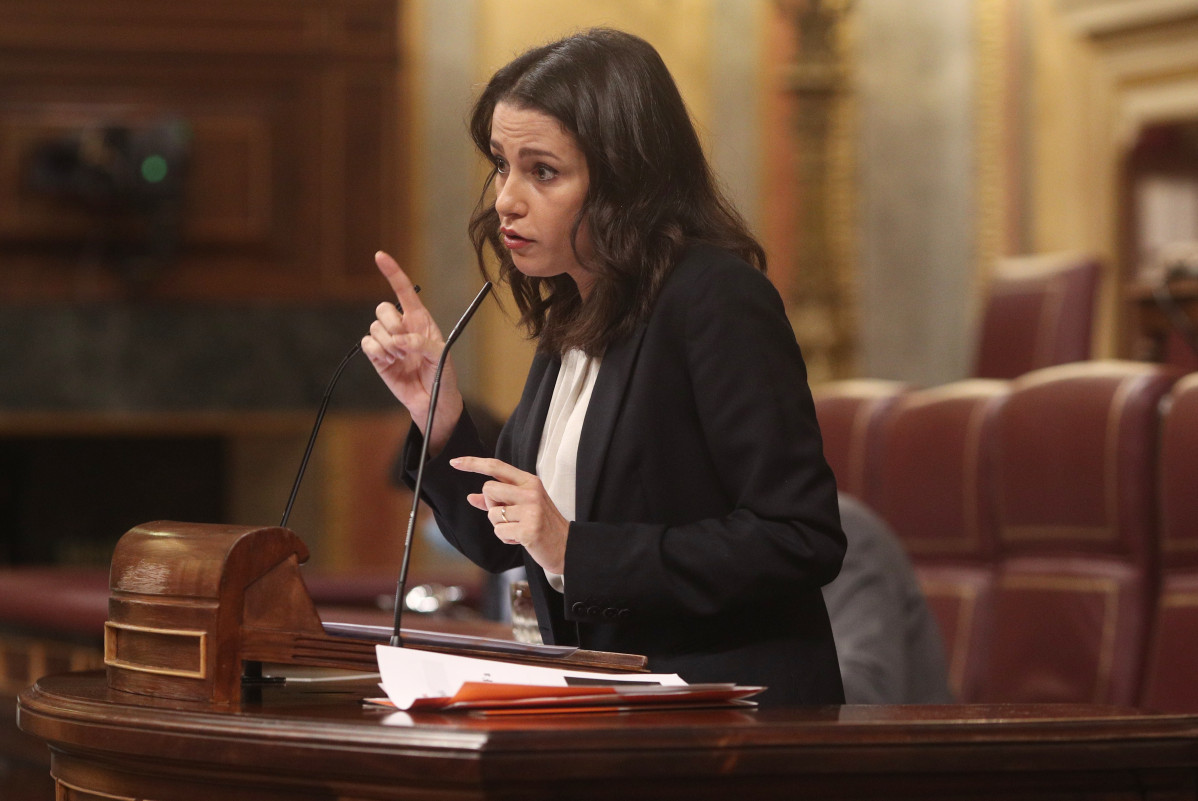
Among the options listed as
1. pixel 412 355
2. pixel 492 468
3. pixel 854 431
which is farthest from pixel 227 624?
pixel 854 431

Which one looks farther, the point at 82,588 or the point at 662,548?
the point at 82,588

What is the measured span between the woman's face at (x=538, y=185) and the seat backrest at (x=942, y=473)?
90.4 inches

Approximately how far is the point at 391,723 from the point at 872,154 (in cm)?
577

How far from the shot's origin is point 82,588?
3.40 m

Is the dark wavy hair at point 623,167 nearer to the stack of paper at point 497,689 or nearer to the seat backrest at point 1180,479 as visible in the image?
the stack of paper at point 497,689

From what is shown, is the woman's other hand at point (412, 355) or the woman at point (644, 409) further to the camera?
the woman's other hand at point (412, 355)

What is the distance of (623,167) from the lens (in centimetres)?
135

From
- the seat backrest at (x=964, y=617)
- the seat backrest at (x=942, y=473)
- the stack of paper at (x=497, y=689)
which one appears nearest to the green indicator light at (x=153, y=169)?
the seat backrest at (x=942, y=473)

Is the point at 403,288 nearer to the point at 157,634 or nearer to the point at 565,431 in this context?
the point at 565,431

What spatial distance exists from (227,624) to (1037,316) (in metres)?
3.86

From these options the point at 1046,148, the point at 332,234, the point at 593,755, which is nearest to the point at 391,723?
the point at 593,755

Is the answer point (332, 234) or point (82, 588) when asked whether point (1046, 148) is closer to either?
point (332, 234)

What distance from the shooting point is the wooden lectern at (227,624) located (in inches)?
46.3

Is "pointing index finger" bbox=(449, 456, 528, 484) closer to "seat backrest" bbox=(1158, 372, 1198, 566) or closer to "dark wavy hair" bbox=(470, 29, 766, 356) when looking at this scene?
"dark wavy hair" bbox=(470, 29, 766, 356)
